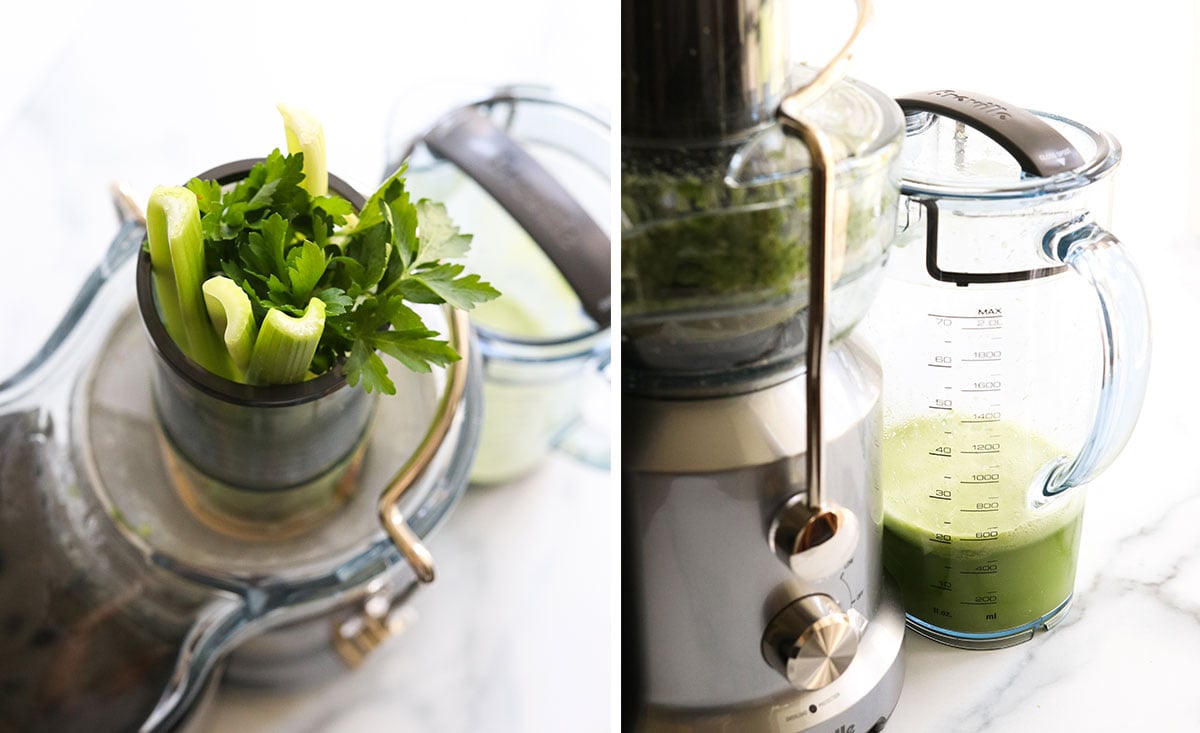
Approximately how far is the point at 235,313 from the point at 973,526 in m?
0.45

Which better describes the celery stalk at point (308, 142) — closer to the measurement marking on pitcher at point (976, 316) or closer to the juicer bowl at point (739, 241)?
the juicer bowl at point (739, 241)

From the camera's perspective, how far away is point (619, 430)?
21.0 inches

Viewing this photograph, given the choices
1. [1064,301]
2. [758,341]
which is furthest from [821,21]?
[758,341]

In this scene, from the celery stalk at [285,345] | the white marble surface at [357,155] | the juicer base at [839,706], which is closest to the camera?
the celery stalk at [285,345]

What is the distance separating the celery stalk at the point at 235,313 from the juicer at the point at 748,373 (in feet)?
0.58

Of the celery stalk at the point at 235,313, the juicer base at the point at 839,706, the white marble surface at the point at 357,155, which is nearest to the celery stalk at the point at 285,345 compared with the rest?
the celery stalk at the point at 235,313

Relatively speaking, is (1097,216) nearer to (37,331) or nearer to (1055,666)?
(1055,666)

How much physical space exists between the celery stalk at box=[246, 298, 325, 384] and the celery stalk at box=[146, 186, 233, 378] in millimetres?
23

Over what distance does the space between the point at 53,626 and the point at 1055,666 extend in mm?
540

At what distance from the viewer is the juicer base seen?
0.60 metres

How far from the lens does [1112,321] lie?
60 cm

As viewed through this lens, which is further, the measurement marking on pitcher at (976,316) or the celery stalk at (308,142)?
the measurement marking on pitcher at (976,316)

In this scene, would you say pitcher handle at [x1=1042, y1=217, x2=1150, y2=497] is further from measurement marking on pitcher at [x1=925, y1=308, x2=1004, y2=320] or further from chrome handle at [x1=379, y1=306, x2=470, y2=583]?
chrome handle at [x1=379, y1=306, x2=470, y2=583]

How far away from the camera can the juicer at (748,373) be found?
19.0 inches
